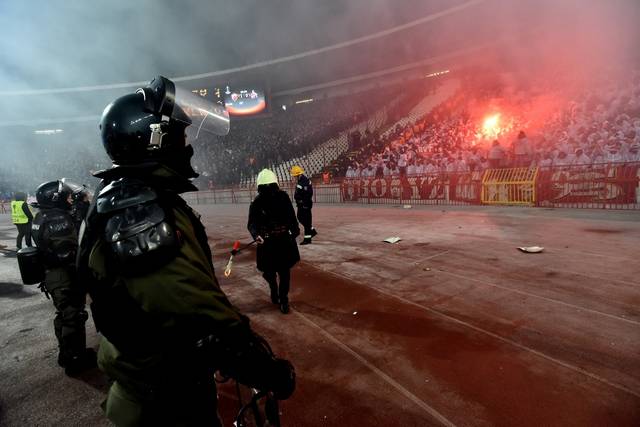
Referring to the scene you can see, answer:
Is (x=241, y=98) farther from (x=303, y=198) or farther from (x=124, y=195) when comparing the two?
(x=124, y=195)

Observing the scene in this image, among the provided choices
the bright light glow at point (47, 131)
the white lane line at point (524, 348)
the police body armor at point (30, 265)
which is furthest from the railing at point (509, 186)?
the bright light glow at point (47, 131)

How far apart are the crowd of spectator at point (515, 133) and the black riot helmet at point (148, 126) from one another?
39.7ft

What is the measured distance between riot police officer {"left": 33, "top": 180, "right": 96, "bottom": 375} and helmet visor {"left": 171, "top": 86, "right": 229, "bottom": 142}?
194cm

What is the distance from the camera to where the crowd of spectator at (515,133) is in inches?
439

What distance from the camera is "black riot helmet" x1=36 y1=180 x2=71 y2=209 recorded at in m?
3.13

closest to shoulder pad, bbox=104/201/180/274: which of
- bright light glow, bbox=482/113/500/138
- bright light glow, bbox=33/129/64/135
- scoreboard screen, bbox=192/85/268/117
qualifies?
bright light glow, bbox=482/113/500/138

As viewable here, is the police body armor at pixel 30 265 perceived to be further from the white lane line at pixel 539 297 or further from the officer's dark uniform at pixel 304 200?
the officer's dark uniform at pixel 304 200

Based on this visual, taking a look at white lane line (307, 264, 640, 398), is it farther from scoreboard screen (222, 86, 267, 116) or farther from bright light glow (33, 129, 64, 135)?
bright light glow (33, 129, 64, 135)

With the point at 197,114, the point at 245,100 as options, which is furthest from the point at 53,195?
the point at 245,100

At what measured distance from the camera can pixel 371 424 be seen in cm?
205

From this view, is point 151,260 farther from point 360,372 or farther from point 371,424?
point 360,372

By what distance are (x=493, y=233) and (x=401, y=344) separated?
17.1 feet

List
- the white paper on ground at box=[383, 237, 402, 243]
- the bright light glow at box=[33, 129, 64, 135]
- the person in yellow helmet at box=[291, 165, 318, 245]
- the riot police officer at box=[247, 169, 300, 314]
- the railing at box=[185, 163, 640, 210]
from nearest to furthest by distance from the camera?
the riot police officer at box=[247, 169, 300, 314] < the white paper on ground at box=[383, 237, 402, 243] < the person in yellow helmet at box=[291, 165, 318, 245] < the railing at box=[185, 163, 640, 210] < the bright light glow at box=[33, 129, 64, 135]

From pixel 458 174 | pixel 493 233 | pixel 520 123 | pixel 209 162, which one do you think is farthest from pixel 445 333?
pixel 209 162
